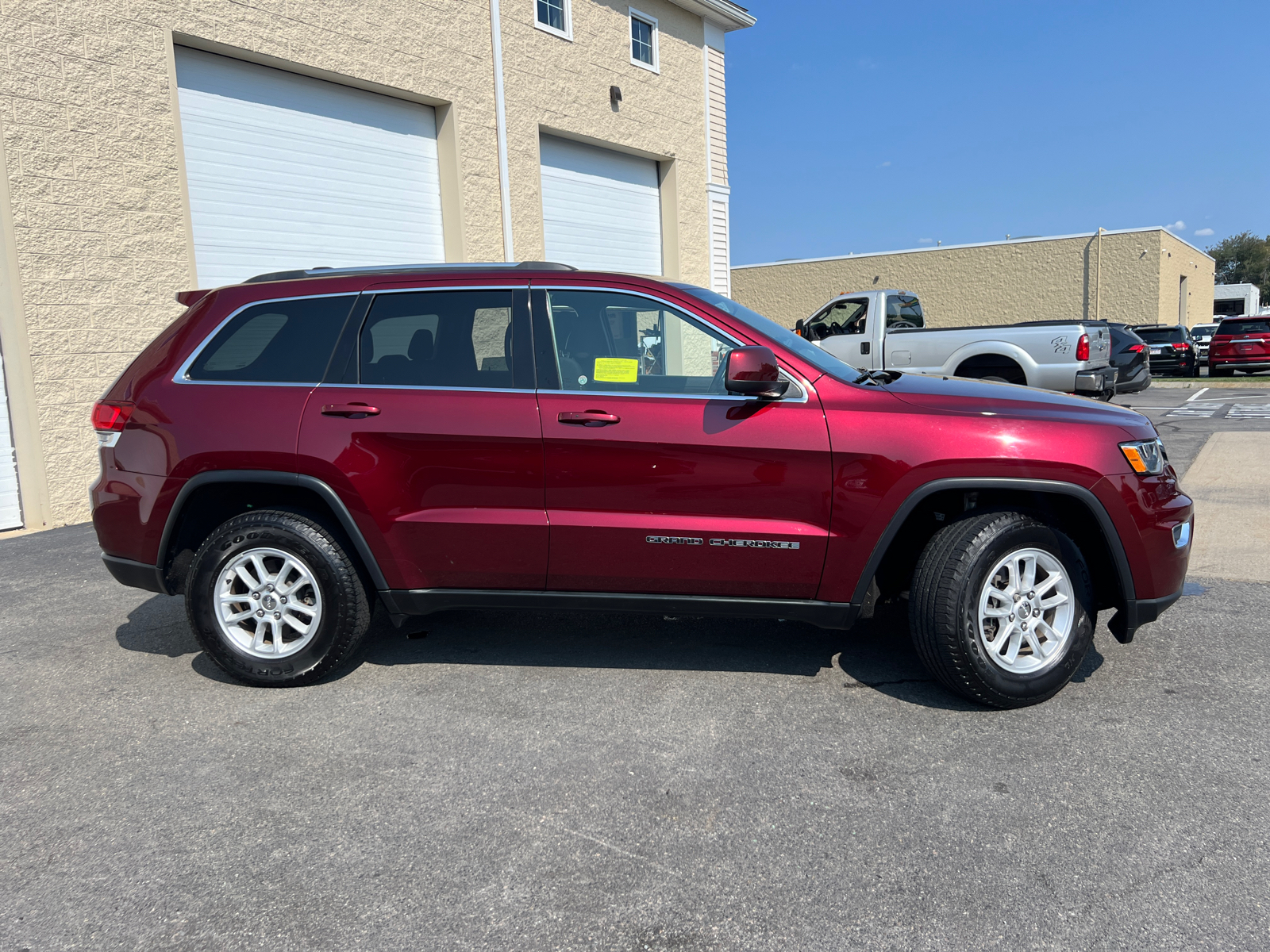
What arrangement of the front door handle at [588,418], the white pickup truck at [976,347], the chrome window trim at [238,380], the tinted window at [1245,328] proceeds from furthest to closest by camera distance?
1. the tinted window at [1245,328]
2. the white pickup truck at [976,347]
3. the chrome window trim at [238,380]
4. the front door handle at [588,418]

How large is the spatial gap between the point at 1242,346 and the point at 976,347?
1801cm

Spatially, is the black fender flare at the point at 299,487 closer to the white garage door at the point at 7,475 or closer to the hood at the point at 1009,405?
the hood at the point at 1009,405

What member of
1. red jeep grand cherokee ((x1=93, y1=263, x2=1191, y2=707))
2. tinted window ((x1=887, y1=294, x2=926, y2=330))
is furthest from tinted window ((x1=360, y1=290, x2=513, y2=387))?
tinted window ((x1=887, y1=294, x2=926, y2=330))

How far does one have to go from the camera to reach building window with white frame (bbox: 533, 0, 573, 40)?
12.6 meters

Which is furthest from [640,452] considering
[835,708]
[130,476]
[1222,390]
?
[1222,390]

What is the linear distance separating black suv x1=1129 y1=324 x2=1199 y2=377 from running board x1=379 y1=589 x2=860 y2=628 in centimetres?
2668

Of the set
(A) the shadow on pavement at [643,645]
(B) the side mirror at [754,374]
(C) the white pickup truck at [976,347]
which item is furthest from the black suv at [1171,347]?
(B) the side mirror at [754,374]

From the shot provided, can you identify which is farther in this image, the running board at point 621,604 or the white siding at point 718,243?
the white siding at point 718,243

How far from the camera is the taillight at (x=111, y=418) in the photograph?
13.8ft

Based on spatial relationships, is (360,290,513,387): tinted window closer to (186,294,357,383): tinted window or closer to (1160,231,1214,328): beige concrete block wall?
(186,294,357,383): tinted window

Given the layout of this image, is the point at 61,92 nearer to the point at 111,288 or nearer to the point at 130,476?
the point at 111,288

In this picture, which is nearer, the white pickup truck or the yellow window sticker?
the yellow window sticker

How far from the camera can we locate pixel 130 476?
417cm

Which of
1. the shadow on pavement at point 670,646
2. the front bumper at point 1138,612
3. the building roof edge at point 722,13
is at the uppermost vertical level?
the building roof edge at point 722,13
